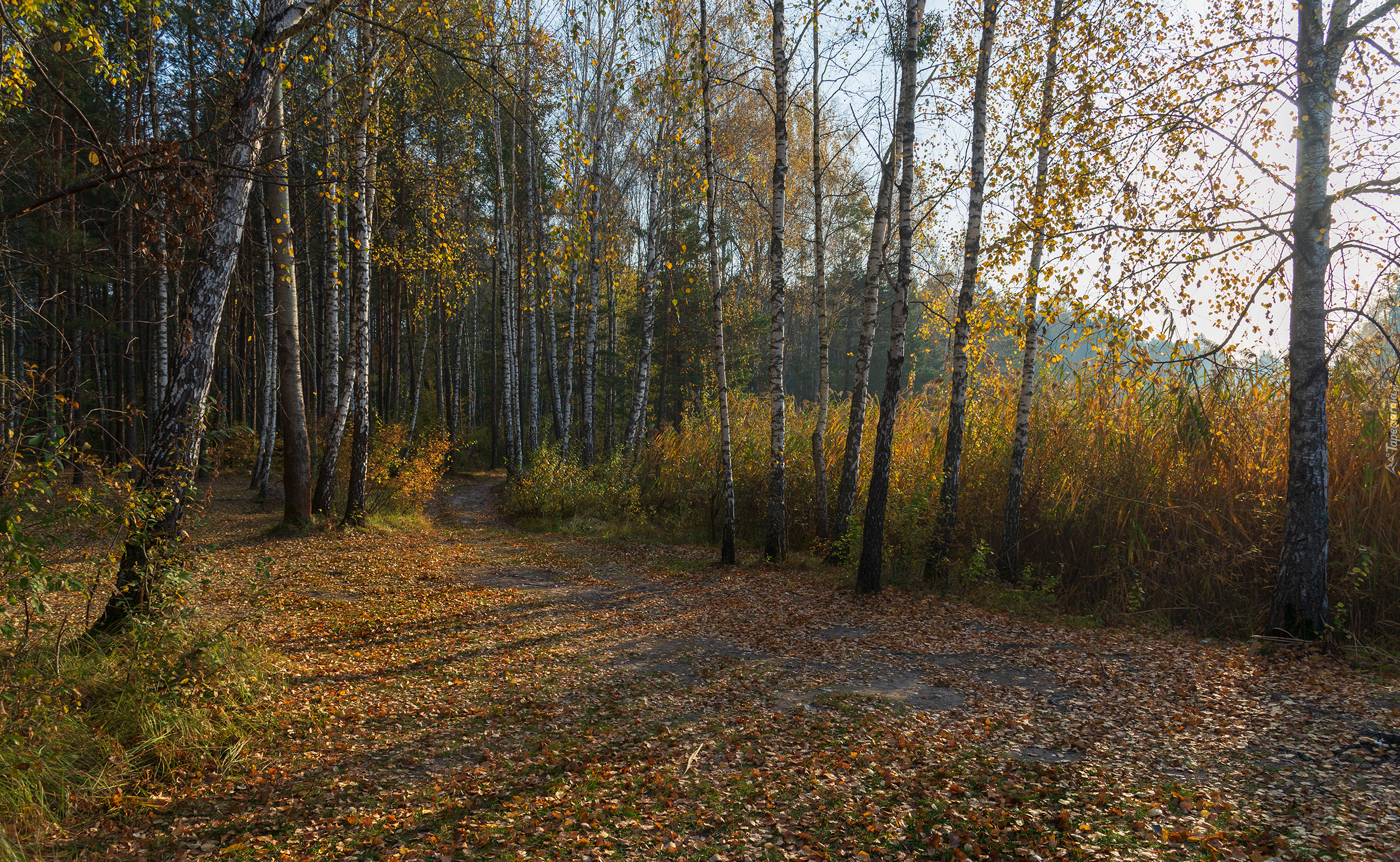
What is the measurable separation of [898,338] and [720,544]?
6.65 meters

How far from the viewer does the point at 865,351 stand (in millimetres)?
11336

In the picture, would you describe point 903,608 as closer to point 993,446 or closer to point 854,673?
point 854,673

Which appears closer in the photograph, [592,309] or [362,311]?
[362,311]

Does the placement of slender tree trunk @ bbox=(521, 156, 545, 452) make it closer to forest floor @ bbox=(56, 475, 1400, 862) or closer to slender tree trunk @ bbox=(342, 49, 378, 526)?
slender tree trunk @ bbox=(342, 49, 378, 526)

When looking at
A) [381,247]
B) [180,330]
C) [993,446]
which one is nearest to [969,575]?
[993,446]

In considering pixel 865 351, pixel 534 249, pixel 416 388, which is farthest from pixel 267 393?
pixel 865 351

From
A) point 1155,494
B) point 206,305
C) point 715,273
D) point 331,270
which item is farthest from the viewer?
point 331,270

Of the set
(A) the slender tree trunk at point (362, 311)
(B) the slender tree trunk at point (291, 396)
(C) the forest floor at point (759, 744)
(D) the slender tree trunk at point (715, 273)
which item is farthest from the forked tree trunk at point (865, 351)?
(B) the slender tree trunk at point (291, 396)

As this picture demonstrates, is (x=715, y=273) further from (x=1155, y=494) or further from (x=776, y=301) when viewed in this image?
(x=1155, y=494)

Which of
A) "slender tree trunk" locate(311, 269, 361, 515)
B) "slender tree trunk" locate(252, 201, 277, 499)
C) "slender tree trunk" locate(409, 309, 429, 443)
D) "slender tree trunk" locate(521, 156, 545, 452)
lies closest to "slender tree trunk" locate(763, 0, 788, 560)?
"slender tree trunk" locate(521, 156, 545, 452)

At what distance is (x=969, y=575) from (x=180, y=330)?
985 centimetres

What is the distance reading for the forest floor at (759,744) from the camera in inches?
145

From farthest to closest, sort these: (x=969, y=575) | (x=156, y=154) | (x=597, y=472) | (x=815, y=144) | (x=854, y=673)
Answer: (x=597, y=472) < (x=815, y=144) < (x=969, y=575) < (x=854, y=673) < (x=156, y=154)

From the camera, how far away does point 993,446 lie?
441 inches
